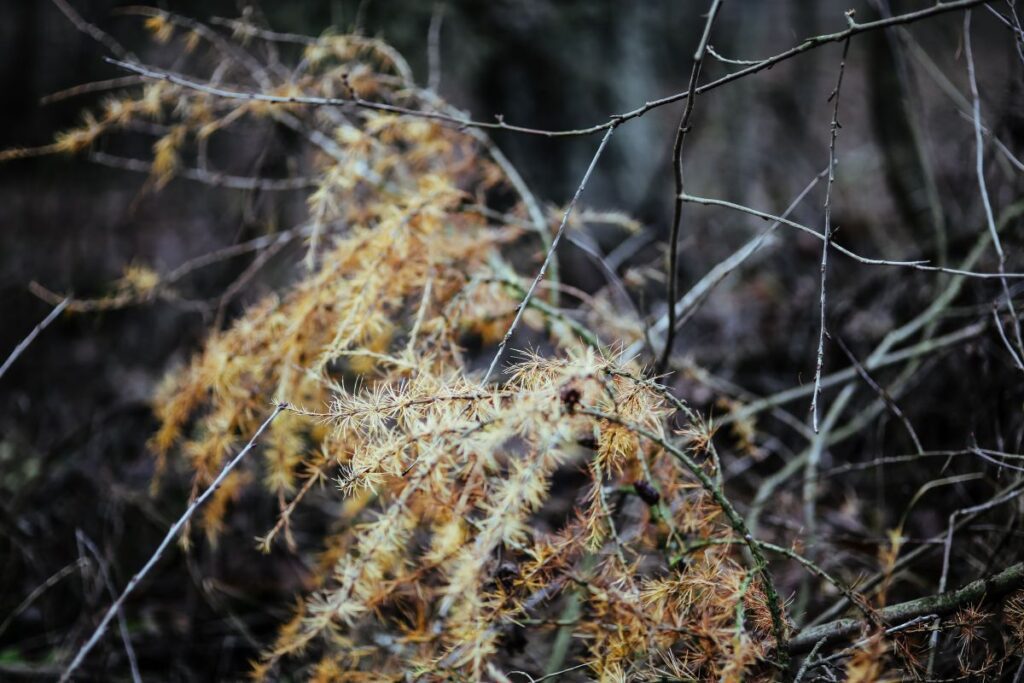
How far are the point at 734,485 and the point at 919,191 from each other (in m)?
2.37

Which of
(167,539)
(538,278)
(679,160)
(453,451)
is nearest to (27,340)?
(167,539)

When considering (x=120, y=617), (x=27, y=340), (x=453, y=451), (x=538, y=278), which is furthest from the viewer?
(x=120, y=617)

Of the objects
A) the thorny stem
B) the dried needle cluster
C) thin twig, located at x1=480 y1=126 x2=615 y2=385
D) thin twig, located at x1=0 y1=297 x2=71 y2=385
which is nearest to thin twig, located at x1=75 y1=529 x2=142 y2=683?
the dried needle cluster

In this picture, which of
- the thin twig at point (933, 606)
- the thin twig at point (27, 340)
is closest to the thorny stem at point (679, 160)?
the thin twig at point (933, 606)

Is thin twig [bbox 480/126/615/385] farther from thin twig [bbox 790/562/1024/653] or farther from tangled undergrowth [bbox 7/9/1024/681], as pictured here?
thin twig [bbox 790/562/1024/653]

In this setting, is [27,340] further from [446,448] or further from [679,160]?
[679,160]

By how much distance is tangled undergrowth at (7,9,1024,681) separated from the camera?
1.14 metres

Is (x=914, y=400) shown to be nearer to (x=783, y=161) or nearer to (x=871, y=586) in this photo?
(x=871, y=586)

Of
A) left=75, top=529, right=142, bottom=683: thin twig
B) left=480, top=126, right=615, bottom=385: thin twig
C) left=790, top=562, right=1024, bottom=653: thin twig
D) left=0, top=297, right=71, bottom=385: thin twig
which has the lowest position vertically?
left=75, top=529, right=142, bottom=683: thin twig

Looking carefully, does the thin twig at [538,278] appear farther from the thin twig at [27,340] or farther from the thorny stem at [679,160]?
the thin twig at [27,340]

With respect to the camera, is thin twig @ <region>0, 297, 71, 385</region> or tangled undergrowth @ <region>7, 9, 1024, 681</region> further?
thin twig @ <region>0, 297, 71, 385</region>

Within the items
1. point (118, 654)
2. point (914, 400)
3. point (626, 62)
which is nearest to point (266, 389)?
point (118, 654)

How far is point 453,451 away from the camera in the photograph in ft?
4.23

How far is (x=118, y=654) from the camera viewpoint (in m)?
2.27
